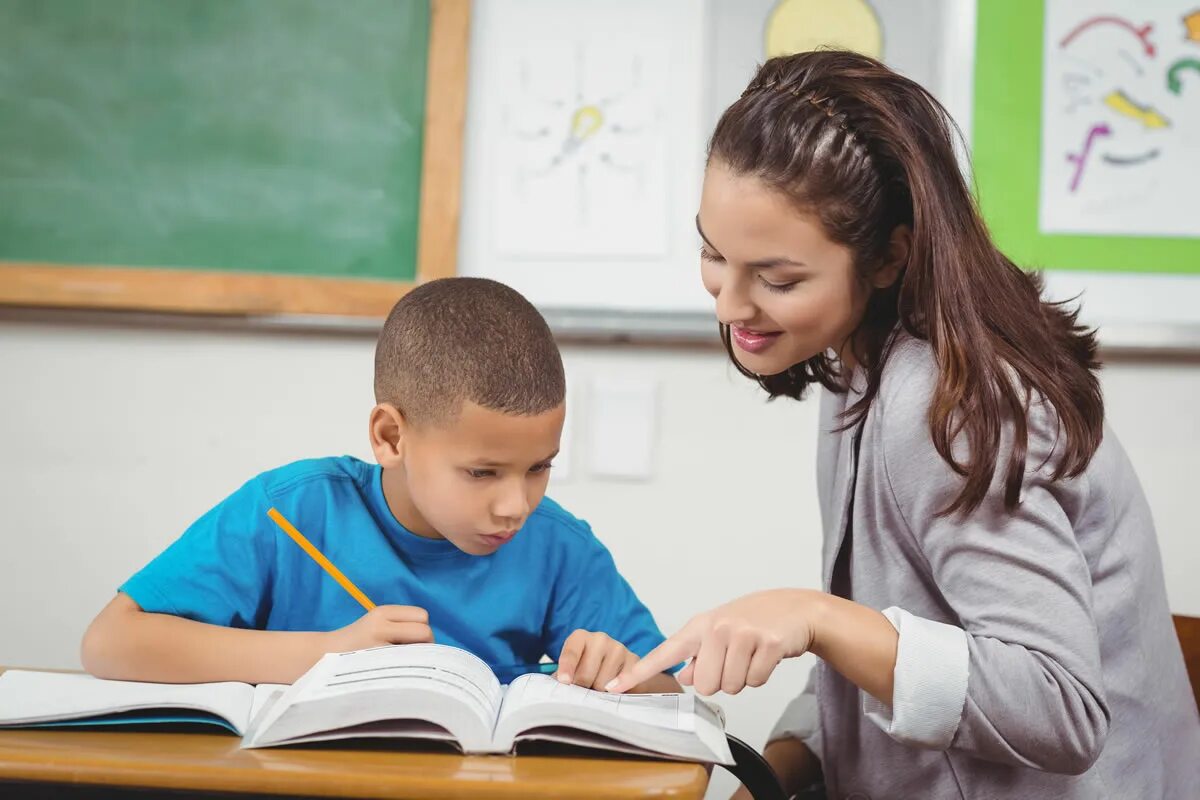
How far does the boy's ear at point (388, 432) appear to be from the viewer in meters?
1.08

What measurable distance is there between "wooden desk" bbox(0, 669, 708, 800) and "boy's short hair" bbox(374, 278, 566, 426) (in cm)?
41

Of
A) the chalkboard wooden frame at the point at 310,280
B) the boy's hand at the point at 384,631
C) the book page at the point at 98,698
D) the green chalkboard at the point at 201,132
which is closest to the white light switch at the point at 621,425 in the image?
the chalkboard wooden frame at the point at 310,280

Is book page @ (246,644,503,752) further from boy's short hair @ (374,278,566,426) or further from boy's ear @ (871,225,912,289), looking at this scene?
boy's ear @ (871,225,912,289)

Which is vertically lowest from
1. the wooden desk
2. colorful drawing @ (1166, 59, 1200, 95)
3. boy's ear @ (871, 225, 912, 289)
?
the wooden desk

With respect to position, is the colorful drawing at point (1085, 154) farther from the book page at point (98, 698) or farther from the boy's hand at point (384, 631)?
the book page at point (98, 698)

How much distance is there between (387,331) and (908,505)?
1.74 ft

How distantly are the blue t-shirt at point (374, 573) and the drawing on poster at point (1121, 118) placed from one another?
0.92 m

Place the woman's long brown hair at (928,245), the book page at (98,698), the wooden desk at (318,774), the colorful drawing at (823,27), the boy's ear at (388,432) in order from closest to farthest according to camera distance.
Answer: the wooden desk at (318,774) → the book page at (98,698) → the woman's long brown hair at (928,245) → the boy's ear at (388,432) → the colorful drawing at (823,27)

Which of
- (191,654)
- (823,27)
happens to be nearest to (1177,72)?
(823,27)

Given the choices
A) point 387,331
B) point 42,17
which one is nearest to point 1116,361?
point 387,331

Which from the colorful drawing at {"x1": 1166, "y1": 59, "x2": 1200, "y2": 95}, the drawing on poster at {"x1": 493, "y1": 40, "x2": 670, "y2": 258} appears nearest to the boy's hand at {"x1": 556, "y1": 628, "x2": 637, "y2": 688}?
the drawing on poster at {"x1": 493, "y1": 40, "x2": 670, "y2": 258}

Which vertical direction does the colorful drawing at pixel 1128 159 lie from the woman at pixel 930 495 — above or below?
above

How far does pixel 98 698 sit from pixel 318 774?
23 cm

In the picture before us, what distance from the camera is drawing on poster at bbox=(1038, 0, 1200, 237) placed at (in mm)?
1610
